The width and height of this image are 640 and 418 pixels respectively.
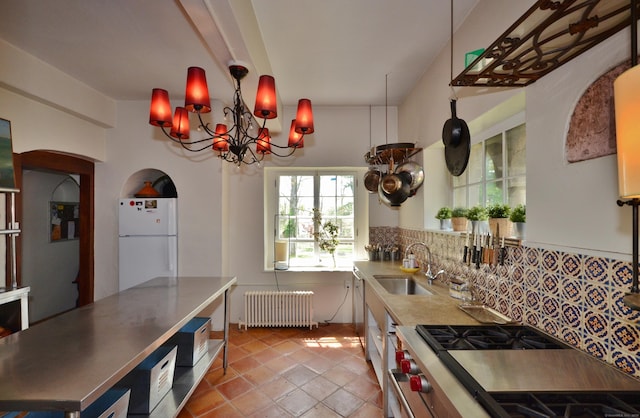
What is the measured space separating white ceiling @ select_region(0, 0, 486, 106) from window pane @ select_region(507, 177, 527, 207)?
3.97ft

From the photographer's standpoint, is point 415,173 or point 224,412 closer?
point 224,412

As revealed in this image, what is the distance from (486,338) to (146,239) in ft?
11.4

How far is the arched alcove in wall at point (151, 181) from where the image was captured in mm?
3450

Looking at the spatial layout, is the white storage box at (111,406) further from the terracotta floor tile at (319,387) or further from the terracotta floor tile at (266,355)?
the terracotta floor tile at (266,355)

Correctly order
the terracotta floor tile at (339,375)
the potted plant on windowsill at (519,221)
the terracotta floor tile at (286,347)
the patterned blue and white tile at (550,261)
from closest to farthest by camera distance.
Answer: the patterned blue and white tile at (550,261) < the potted plant on windowsill at (519,221) < the terracotta floor tile at (339,375) < the terracotta floor tile at (286,347)

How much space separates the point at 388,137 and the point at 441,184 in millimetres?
1196

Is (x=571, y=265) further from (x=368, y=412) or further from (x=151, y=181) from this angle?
(x=151, y=181)

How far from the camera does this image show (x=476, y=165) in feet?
7.43

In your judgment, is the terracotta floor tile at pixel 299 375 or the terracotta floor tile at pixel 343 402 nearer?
the terracotta floor tile at pixel 343 402

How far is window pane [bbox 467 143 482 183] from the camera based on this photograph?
222 centimetres

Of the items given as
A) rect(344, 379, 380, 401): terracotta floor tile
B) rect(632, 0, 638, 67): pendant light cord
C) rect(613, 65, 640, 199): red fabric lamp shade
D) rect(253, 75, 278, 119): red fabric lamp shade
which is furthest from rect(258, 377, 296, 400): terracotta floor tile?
→ rect(632, 0, 638, 67): pendant light cord

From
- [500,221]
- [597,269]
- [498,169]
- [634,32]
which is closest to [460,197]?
[498,169]

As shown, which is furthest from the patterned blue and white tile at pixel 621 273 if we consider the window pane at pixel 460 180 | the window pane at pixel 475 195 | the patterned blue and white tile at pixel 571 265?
the window pane at pixel 460 180

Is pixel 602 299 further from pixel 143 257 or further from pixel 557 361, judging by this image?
pixel 143 257
